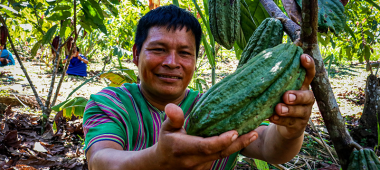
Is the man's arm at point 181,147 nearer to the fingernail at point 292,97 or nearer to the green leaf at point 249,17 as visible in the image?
the fingernail at point 292,97

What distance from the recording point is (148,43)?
4.05 feet

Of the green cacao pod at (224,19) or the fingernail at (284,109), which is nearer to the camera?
the fingernail at (284,109)

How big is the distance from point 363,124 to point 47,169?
3.16m

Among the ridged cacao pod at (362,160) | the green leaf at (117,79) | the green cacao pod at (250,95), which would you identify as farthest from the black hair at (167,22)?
the green leaf at (117,79)

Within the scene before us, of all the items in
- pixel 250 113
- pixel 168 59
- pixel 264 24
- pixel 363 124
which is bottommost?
pixel 363 124

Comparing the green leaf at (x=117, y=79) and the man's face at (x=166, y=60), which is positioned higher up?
the man's face at (x=166, y=60)

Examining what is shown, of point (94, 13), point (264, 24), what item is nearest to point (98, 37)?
point (94, 13)

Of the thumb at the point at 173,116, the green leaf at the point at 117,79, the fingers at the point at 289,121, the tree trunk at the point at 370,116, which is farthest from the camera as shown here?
the tree trunk at the point at 370,116

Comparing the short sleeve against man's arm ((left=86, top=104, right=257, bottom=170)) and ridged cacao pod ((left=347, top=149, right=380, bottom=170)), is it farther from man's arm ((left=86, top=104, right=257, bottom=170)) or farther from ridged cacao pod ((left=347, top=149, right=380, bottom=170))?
ridged cacao pod ((left=347, top=149, right=380, bottom=170))

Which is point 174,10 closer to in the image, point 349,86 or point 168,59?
point 168,59

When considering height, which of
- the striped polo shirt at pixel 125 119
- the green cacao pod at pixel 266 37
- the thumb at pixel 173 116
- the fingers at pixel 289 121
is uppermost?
the green cacao pod at pixel 266 37

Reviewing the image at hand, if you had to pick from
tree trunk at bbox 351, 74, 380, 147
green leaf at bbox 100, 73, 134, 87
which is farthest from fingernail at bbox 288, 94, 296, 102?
tree trunk at bbox 351, 74, 380, 147

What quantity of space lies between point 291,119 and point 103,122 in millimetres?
761

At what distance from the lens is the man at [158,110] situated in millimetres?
732
